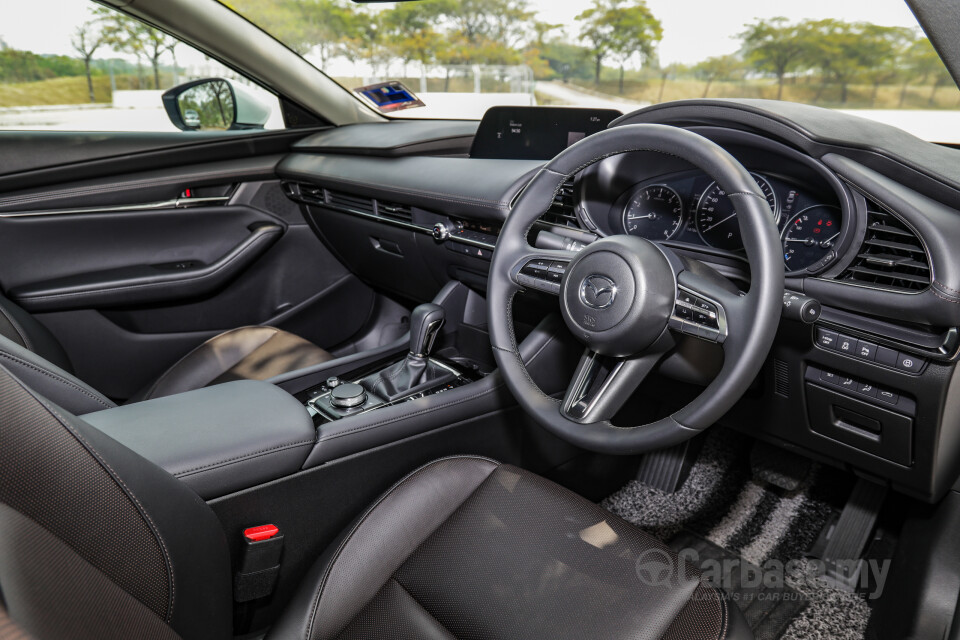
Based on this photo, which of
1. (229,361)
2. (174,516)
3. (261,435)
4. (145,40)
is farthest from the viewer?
(145,40)

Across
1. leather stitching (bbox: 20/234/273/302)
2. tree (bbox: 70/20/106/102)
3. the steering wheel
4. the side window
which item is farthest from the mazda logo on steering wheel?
tree (bbox: 70/20/106/102)

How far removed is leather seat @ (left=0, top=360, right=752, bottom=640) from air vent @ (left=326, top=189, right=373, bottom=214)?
116cm

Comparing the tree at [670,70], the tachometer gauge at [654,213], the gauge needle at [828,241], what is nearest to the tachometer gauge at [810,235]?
the gauge needle at [828,241]

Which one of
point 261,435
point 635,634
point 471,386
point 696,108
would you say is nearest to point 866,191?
point 696,108

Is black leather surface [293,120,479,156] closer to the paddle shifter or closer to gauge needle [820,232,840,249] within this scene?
the paddle shifter

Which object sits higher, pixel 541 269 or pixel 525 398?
pixel 541 269

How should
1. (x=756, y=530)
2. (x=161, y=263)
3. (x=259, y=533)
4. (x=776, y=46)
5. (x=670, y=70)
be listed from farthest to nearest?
(x=776, y=46) → (x=670, y=70) → (x=161, y=263) → (x=756, y=530) → (x=259, y=533)

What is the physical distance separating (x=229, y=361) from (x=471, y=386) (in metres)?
0.77

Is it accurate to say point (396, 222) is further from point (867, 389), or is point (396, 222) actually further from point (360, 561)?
point (867, 389)

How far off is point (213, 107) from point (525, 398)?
192cm

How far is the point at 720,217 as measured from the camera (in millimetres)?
1323

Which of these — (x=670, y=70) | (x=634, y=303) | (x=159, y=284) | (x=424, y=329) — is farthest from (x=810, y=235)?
(x=670, y=70)

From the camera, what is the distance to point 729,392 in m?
0.94

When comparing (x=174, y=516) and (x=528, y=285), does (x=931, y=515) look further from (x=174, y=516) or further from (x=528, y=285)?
(x=174, y=516)
